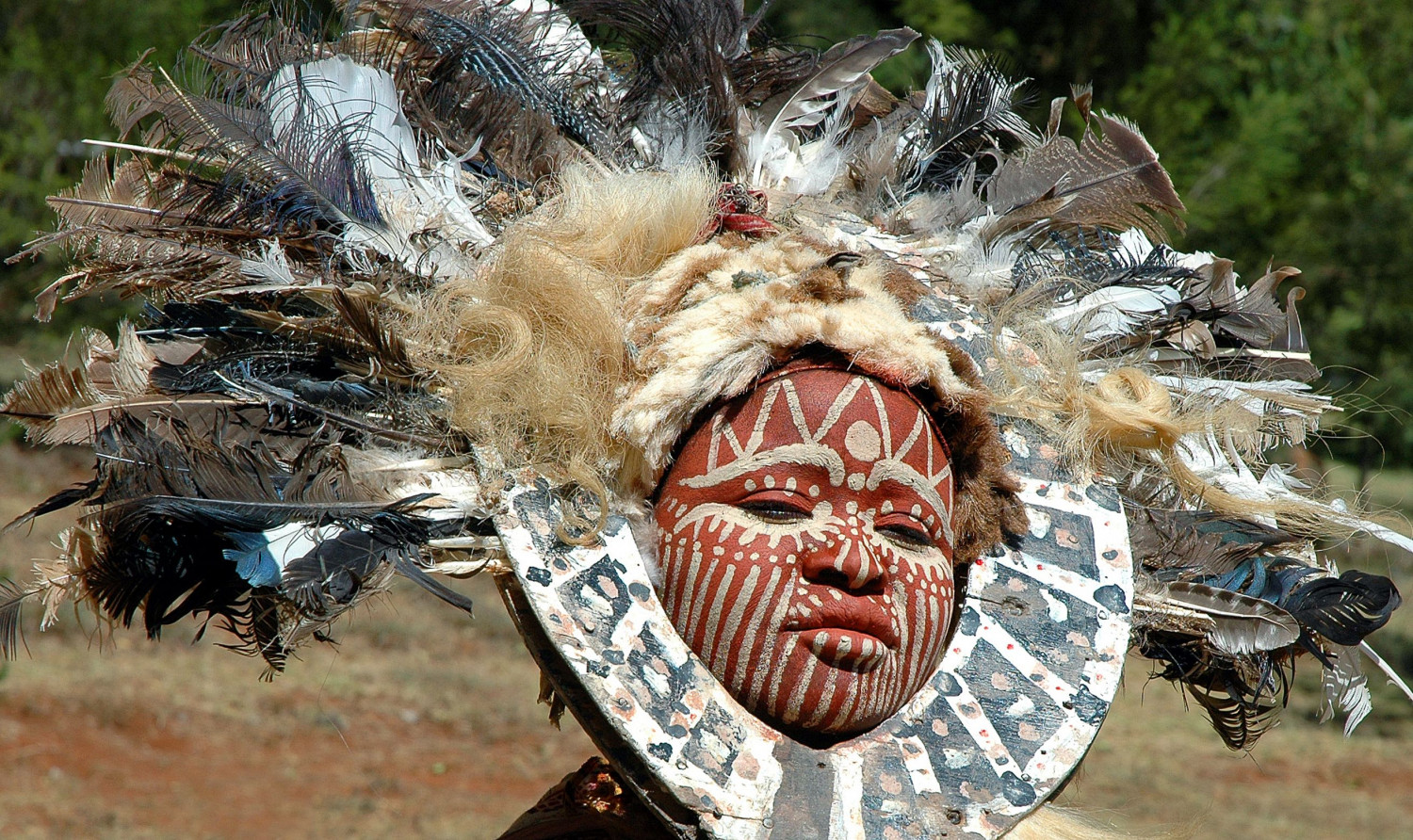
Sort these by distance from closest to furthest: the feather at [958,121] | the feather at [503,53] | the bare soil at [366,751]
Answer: the feather at [503,53], the feather at [958,121], the bare soil at [366,751]

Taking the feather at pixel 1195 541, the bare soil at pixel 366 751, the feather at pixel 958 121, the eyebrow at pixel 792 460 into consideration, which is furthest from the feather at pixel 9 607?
the bare soil at pixel 366 751

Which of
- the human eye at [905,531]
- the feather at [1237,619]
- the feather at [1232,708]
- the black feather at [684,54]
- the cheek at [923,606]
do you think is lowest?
the feather at [1232,708]

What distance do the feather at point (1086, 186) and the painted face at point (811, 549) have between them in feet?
2.17

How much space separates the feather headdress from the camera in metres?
2.28

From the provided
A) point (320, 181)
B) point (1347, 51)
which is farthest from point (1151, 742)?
point (320, 181)

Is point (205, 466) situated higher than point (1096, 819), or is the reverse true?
point (205, 466)

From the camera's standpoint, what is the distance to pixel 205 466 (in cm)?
215

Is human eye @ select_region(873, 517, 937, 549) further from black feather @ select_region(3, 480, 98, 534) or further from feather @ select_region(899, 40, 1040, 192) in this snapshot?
black feather @ select_region(3, 480, 98, 534)

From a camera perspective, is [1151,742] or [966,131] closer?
[966,131]

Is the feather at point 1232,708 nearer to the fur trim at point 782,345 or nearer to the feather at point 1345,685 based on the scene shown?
the feather at point 1345,685

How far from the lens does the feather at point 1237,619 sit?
8.59ft

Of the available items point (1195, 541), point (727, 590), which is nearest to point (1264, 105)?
point (1195, 541)

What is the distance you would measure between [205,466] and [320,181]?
0.58 metres

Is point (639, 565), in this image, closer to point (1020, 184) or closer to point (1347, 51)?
point (1020, 184)
